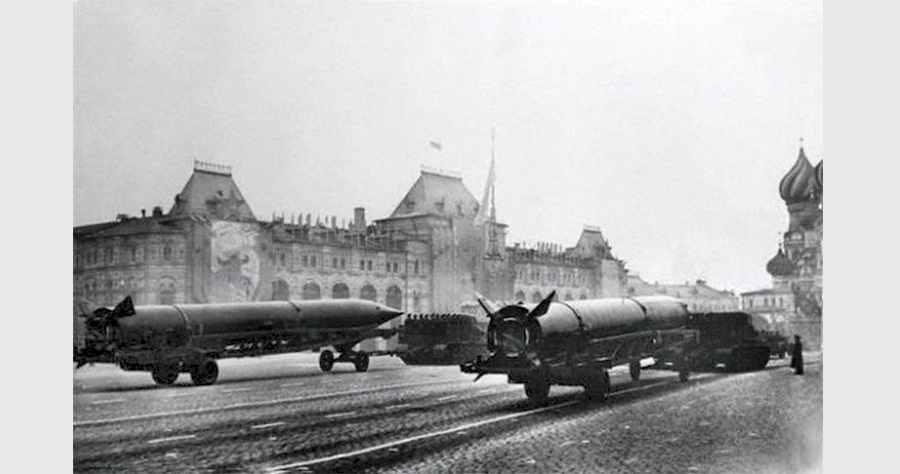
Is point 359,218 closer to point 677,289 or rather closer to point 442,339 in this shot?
point 442,339

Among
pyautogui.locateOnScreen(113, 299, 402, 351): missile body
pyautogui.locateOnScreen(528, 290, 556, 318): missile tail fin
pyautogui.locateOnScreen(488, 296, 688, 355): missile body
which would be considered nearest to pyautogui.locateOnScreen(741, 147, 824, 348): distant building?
pyautogui.locateOnScreen(488, 296, 688, 355): missile body

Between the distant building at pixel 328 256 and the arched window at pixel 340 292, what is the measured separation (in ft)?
0.04

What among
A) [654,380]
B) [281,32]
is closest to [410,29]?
[281,32]

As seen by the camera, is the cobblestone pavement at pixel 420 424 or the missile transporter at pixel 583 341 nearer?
the cobblestone pavement at pixel 420 424

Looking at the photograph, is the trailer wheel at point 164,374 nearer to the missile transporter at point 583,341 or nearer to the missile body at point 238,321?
the missile body at point 238,321

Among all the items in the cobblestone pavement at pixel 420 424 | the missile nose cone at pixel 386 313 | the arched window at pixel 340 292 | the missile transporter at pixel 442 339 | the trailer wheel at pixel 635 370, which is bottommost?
the cobblestone pavement at pixel 420 424

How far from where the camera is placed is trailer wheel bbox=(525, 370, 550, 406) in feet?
32.4

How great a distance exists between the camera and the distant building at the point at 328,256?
950cm

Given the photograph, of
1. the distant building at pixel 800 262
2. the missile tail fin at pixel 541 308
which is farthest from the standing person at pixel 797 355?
the missile tail fin at pixel 541 308

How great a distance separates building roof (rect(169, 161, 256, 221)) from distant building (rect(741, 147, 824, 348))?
5402mm

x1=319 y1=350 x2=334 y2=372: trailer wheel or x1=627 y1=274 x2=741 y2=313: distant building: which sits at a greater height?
x1=627 y1=274 x2=741 y2=313: distant building

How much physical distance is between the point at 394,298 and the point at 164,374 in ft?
8.54

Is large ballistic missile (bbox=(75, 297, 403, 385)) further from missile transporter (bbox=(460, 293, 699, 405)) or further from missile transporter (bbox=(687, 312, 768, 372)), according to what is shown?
missile transporter (bbox=(687, 312, 768, 372))
